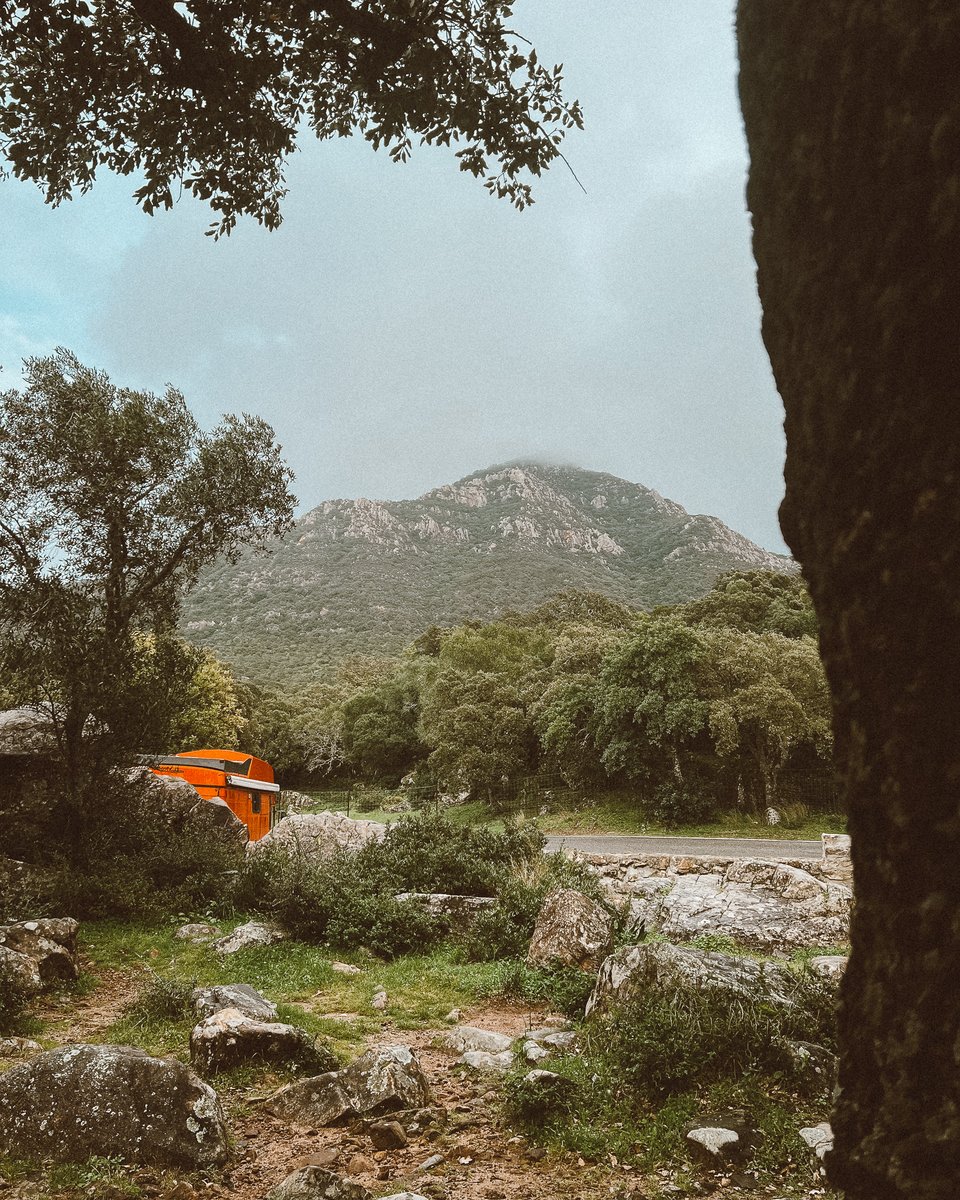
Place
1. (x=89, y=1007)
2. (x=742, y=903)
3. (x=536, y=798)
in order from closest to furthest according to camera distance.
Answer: (x=89, y=1007) < (x=742, y=903) < (x=536, y=798)

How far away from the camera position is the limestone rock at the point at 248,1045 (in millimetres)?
5328

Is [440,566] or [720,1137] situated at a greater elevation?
[440,566]

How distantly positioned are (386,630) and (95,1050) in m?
82.7

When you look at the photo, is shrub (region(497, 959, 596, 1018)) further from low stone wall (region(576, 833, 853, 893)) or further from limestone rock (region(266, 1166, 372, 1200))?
low stone wall (region(576, 833, 853, 893))

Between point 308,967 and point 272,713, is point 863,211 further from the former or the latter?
point 272,713

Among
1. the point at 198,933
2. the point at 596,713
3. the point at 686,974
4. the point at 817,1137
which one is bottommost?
the point at 198,933

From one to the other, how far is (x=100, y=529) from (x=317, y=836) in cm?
699

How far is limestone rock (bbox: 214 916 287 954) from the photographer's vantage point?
8984mm

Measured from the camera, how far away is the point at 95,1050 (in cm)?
428

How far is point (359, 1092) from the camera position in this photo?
4777 mm

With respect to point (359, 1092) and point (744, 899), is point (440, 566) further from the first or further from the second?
point (359, 1092)

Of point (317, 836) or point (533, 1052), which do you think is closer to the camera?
point (533, 1052)

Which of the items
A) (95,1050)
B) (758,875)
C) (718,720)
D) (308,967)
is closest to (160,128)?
(95,1050)

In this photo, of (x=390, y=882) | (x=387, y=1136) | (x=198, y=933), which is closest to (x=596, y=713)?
(x=390, y=882)
